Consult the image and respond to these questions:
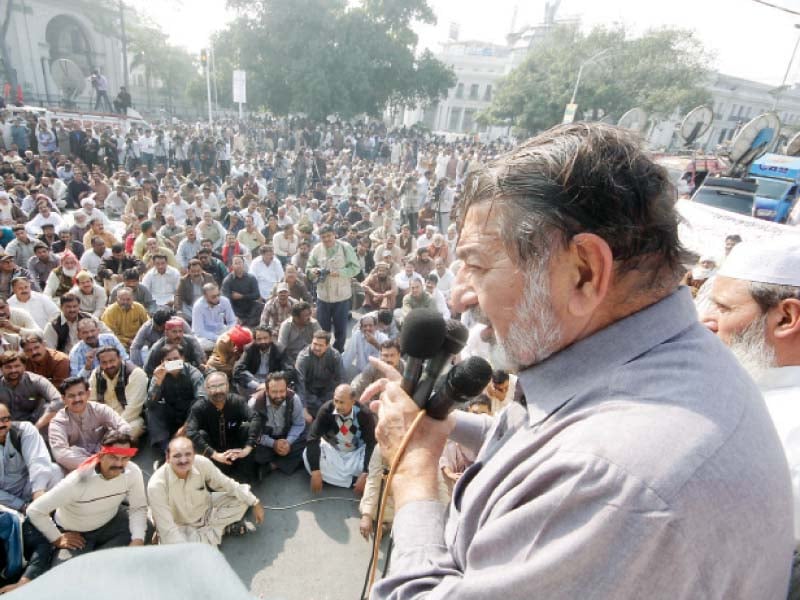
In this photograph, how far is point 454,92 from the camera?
2719 inches

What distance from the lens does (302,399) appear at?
213 inches

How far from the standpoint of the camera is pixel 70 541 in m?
3.44

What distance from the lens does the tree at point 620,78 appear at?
3145cm

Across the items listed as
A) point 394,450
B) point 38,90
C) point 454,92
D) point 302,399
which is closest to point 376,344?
point 302,399

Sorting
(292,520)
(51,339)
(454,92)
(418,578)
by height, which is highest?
(454,92)

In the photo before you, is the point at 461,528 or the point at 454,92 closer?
the point at 461,528

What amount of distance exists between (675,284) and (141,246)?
8847 mm

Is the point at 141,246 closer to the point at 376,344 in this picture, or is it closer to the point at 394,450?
the point at 376,344

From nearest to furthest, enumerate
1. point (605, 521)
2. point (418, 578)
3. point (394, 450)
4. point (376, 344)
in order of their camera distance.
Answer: point (605, 521)
point (418, 578)
point (394, 450)
point (376, 344)

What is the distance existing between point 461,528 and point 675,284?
67 centimetres

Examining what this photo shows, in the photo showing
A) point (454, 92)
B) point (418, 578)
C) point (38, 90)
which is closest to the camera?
point (418, 578)

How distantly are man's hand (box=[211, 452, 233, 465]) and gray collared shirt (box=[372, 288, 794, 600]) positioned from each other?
12.3 feet

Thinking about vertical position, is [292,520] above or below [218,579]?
below

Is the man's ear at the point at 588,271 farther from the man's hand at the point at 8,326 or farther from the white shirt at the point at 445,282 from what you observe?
the white shirt at the point at 445,282
